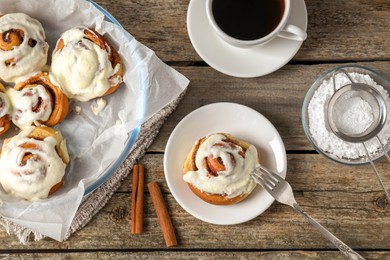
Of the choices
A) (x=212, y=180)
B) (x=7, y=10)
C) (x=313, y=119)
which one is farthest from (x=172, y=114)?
(x=7, y=10)

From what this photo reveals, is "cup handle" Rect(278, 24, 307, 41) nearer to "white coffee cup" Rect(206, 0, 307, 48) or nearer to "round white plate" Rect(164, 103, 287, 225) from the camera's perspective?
"white coffee cup" Rect(206, 0, 307, 48)

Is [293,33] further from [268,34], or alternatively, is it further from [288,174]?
[288,174]

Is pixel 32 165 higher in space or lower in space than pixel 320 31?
lower

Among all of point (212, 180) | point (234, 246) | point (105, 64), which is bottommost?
point (234, 246)

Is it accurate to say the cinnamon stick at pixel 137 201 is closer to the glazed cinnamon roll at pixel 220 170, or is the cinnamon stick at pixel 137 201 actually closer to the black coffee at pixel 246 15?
the glazed cinnamon roll at pixel 220 170

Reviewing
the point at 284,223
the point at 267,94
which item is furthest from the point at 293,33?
the point at 284,223

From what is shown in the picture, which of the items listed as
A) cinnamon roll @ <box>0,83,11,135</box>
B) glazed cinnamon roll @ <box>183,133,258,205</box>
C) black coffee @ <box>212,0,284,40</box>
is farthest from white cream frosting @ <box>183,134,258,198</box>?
cinnamon roll @ <box>0,83,11,135</box>

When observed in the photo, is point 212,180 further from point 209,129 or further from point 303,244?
point 303,244
